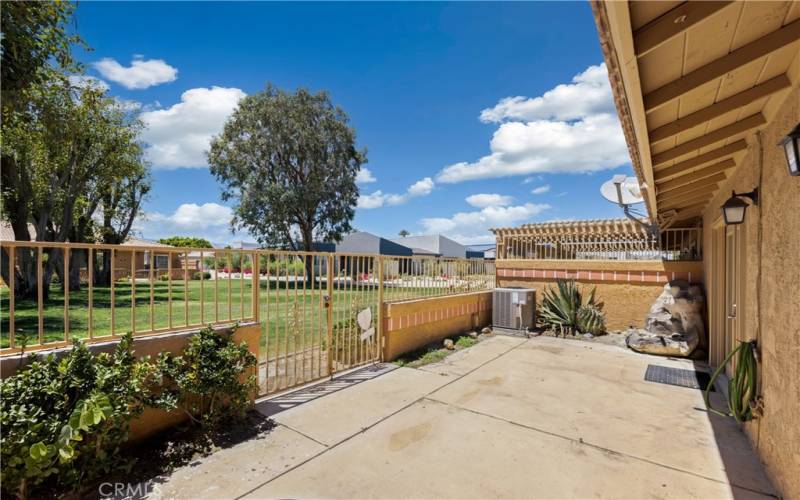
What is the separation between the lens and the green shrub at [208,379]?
3436 millimetres

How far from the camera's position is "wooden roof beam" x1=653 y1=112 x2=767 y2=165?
3.17m

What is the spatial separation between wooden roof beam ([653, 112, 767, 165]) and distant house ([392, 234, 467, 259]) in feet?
111

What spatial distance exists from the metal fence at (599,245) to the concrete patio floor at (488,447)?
4925 millimetres

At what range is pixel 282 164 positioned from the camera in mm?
22344

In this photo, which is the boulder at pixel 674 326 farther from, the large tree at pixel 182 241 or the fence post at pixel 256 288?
the large tree at pixel 182 241

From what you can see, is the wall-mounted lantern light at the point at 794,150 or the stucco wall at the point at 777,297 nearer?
the wall-mounted lantern light at the point at 794,150

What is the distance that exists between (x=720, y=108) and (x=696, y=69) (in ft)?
2.62

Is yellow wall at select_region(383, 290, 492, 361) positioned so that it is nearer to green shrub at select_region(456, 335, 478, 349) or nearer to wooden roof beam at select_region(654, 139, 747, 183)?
green shrub at select_region(456, 335, 478, 349)

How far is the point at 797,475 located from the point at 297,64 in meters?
13.2

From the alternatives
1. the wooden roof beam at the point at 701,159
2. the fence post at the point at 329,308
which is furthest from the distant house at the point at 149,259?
the wooden roof beam at the point at 701,159

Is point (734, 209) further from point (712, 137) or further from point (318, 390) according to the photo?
point (318, 390)

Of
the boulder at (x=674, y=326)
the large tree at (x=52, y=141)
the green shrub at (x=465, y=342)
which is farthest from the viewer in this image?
the green shrub at (x=465, y=342)

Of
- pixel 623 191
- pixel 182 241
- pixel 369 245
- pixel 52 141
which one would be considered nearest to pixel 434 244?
pixel 369 245

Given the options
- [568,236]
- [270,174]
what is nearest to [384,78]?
[568,236]
